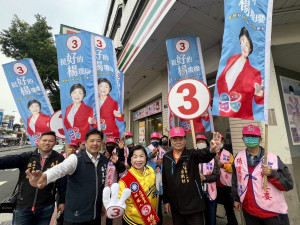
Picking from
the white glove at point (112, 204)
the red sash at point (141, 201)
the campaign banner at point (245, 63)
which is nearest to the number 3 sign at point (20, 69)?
the red sash at point (141, 201)

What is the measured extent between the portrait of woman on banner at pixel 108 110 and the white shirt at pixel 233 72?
2239 mm

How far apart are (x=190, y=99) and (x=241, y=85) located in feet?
2.45

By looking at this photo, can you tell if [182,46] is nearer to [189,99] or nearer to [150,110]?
[189,99]

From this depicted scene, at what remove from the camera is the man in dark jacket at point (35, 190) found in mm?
2190

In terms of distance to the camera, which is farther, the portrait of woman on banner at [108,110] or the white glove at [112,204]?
the portrait of woman on banner at [108,110]

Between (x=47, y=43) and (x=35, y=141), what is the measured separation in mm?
10142

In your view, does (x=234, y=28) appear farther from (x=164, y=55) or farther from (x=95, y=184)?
(x=164, y=55)

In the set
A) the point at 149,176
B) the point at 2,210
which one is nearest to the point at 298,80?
the point at 149,176

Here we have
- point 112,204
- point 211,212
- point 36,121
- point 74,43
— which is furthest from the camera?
point 36,121

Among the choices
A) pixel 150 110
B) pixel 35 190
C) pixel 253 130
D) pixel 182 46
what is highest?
pixel 182 46

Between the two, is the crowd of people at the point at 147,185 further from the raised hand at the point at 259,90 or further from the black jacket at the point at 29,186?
the raised hand at the point at 259,90

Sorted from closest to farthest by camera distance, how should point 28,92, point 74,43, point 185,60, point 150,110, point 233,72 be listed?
1. point 233,72
2. point 74,43
3. point 185,60
4. point 28,92
5. point 150,110

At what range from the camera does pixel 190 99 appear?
2.59 metres

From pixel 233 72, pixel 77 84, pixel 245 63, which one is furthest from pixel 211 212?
pixel 77 84
